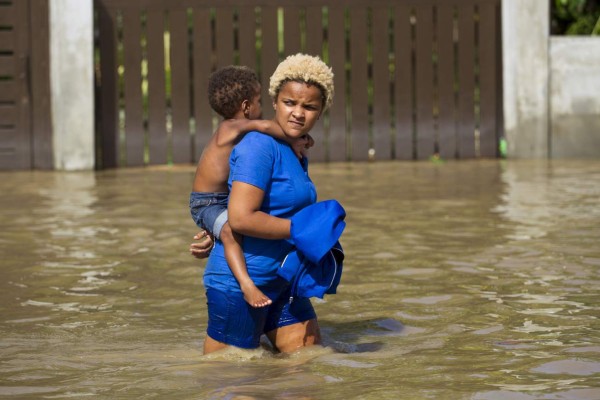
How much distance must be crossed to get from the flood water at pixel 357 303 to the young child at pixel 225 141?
21.3 inches

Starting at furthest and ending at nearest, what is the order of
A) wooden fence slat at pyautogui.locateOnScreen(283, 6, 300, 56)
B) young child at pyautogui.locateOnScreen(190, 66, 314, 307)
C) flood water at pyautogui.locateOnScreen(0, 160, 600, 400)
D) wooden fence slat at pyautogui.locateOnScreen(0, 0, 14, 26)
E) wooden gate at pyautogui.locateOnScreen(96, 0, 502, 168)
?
wooden fence slat at pyautogui.locateOnScreen(283, 6, 300, 56) < wooden gate at pyautogui.locateOnScreen(96, 0, 502, 168) < wooden fence slat at pyautogui.locateOnScreen(0, 0, 14, 26) < young child at pyautogui.locateOnScreen(190, 66, 314, 307) < flood water at pyautogui.locateOnScreen(0, 160, 600, 400)

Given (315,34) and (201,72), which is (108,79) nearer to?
(201,72)

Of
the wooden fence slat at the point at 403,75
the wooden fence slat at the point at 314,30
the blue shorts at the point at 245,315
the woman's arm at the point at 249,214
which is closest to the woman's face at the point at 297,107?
the woman's arm at the point at 249,214

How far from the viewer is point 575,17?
1496 cm

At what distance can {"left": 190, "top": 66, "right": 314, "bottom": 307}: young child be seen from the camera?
464 centimetres

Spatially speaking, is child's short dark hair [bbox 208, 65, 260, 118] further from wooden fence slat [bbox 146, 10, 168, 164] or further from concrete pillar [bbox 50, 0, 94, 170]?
wooden fence slat [bbox 146, 10, 168, 164]

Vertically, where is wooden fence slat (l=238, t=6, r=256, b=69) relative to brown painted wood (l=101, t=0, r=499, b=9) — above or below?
below

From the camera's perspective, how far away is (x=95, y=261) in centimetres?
720

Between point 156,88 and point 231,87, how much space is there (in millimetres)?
8842

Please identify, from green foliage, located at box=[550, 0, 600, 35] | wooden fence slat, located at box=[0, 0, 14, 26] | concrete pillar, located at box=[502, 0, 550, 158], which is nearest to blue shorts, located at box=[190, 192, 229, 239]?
wooden fence slat, located at box=[0, 0, 14, 26]

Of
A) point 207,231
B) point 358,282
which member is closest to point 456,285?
point 358,282

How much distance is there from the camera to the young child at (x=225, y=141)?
464 cm

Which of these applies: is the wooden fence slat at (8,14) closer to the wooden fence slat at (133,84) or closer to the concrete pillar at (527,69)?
Answer: the wooden fence slat at (133,84)

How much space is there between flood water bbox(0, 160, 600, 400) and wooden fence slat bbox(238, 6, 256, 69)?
11.5 feet
